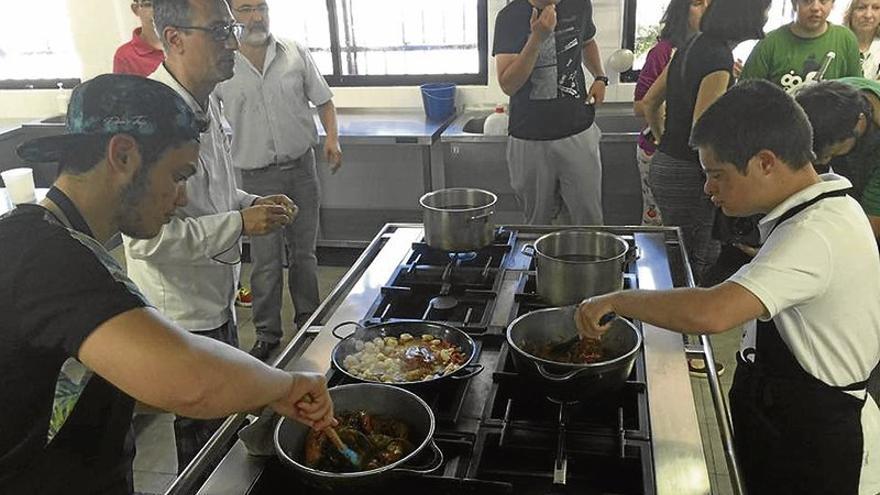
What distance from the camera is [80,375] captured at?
3.18 feet

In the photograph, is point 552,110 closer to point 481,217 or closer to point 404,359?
point 481,217

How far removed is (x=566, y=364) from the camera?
1.18 metres

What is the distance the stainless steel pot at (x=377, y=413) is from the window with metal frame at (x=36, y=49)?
3.98m

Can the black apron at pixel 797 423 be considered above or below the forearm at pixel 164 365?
below

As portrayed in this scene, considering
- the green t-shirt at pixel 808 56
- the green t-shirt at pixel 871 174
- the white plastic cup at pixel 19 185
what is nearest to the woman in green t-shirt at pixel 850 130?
the green t-shirt at pixel 871 174

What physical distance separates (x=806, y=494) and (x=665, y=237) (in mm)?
859

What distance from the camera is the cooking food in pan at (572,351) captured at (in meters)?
1.34

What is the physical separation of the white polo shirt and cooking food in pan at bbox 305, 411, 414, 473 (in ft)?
Result: 1.97

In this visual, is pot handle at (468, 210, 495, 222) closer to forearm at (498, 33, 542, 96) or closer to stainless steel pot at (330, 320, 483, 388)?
stainless steel pot at (330, 320, 483, 388)

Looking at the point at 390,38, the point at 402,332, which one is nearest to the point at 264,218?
the point at 402,332

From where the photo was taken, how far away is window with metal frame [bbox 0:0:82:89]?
443 cm

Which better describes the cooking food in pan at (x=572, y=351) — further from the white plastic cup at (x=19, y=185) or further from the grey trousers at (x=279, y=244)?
the white plastic cup at (x=19, y=185)

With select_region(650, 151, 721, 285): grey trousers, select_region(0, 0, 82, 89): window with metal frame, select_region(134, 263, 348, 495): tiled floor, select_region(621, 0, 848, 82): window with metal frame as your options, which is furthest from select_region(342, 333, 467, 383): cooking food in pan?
select_region(0, 0, 82, 89): window with metal frame

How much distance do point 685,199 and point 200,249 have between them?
65.4 inches
